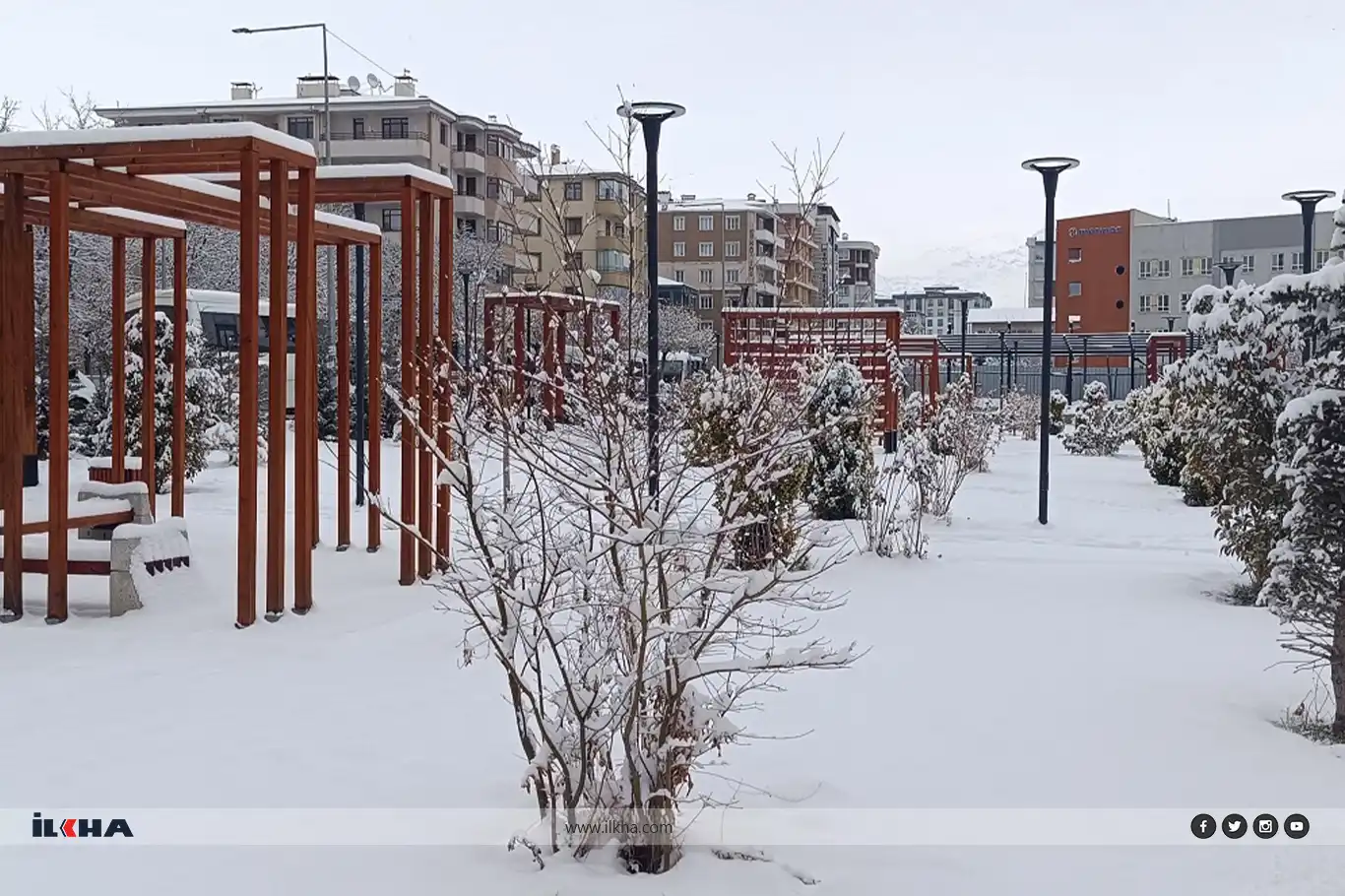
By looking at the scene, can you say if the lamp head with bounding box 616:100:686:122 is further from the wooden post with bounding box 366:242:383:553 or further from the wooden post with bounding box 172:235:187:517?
the wooden post with bounding box 172:235:187:517

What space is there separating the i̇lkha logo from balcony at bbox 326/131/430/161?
48733mm

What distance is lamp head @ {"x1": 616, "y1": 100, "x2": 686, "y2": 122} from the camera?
846cm

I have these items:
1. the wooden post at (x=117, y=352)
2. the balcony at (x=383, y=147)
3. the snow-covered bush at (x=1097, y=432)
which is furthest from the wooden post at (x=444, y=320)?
the balcony at (x=383, y=147)

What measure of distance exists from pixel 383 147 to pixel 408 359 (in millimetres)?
45108

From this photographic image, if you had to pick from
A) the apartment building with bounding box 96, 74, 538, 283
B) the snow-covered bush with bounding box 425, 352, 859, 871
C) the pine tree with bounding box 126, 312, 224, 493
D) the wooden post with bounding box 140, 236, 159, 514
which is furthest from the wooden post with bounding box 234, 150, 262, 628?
the apartment building with bounding box 96, 74, 538, 283

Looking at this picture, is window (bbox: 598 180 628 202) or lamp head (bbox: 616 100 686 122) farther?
window (bbox: 598 180 628 202)

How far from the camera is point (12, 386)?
7.85 meters

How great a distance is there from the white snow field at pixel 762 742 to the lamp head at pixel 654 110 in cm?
336

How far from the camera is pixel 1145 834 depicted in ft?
14.0

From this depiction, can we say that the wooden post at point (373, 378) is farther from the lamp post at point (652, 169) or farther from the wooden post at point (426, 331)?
the lamp post at point (652, 169)

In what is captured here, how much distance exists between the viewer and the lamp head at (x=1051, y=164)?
11930 millimetres

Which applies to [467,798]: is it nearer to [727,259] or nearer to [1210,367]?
[1210,367]

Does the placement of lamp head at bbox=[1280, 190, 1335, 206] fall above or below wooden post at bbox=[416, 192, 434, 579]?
above

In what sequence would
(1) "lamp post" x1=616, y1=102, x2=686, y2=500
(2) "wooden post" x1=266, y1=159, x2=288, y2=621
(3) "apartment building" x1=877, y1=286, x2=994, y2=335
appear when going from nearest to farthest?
(2) "wooden post" x1=266, y1=159, x2=288, y2=621 < (1) "lamp post" x1=616, y1=102, x2=686, y2=500 < (3) "apartment building" x1=877, y1=286, x2=994, y2=335
